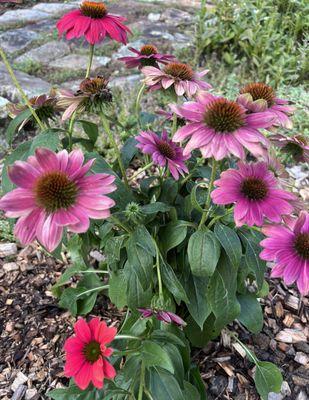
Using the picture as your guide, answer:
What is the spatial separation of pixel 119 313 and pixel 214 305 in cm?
56

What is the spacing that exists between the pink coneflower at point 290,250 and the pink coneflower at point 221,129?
0.67ft

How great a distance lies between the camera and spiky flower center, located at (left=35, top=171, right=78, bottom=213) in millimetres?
955

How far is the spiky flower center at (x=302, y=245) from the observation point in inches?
42.7

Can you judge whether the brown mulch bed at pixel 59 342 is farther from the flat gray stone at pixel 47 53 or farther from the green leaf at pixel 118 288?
the flat gray stone at pixel 47 53

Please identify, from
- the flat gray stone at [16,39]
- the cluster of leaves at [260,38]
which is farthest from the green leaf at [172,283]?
the flat gray stone at [16,39]

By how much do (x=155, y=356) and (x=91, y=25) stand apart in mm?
903

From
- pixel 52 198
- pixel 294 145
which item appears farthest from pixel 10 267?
pixel 294 145

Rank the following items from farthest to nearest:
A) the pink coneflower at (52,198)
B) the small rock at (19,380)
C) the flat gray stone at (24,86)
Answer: the flat gray stone at (24,86), the small rock at (19,380), the pink coneflower at (52,198)

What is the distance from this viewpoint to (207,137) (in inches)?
41.4

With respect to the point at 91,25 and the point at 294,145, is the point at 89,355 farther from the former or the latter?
the point at 91,25

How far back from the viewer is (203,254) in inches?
48.9

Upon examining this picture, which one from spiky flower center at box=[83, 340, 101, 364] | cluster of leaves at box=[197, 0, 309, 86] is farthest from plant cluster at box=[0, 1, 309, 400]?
cluster of leaves at box=[197, 0, 309, 86]

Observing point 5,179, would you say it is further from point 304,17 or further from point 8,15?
point 8,15

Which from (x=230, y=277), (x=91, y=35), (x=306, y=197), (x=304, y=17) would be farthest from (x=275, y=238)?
(x=304, y=17)
